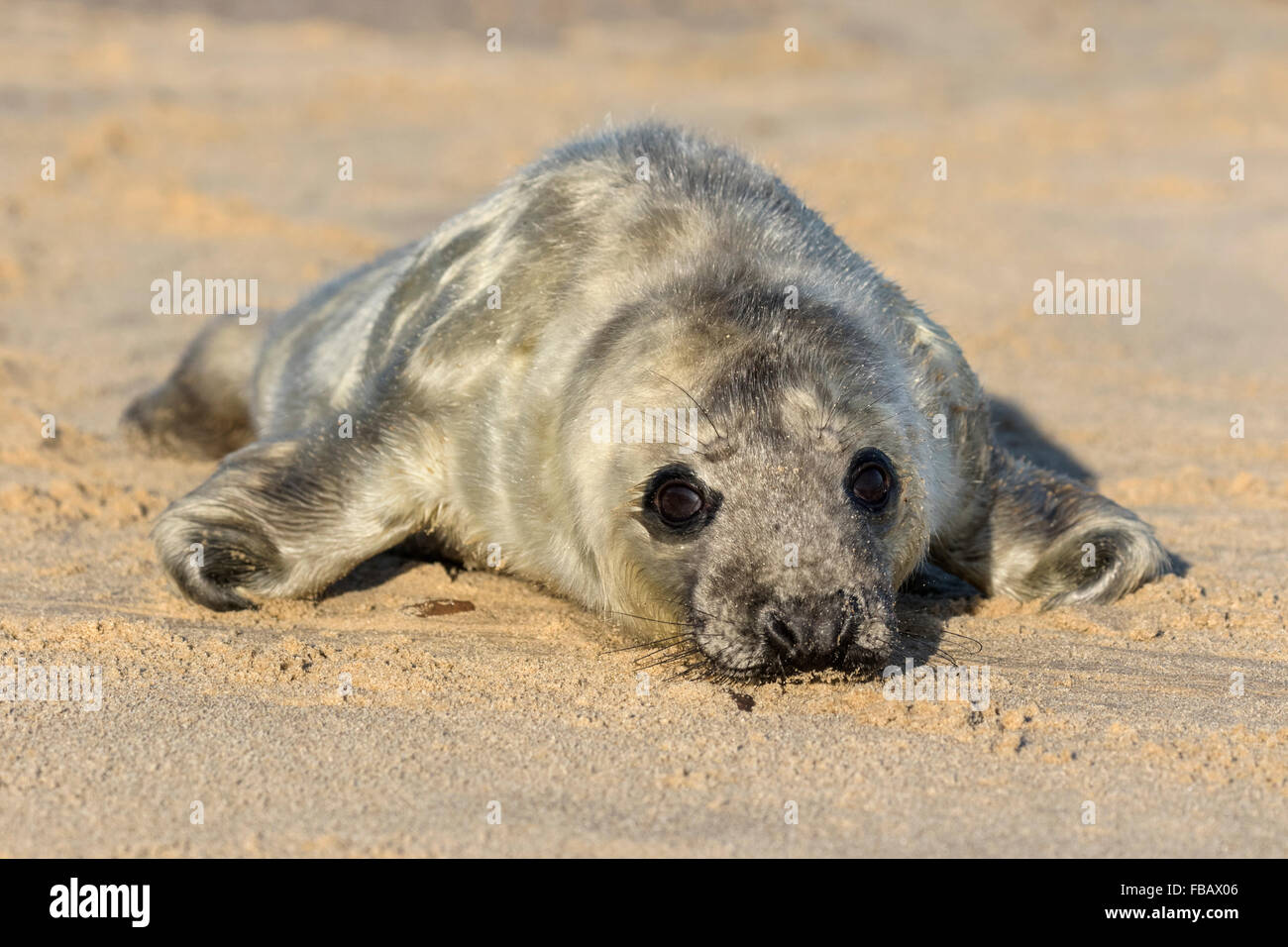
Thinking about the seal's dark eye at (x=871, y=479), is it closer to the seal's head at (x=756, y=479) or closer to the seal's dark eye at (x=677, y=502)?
the seal's head at (x=756, y=479)

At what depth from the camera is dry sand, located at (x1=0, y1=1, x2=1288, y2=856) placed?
338cm

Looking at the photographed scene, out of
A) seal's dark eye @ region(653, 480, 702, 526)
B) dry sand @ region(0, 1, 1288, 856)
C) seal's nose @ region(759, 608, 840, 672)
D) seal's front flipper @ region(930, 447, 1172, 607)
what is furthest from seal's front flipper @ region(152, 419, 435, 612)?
seal's front flipper @ region(930, 447, 1172, 607)

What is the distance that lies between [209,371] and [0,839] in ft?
14.3

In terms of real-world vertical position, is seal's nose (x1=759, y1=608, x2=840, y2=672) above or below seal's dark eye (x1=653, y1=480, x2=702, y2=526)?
below

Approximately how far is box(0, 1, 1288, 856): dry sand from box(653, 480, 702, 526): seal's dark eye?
45 cm

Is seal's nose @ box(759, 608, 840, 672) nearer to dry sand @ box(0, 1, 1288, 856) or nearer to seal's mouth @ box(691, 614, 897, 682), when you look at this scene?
seal's mouth @ box(691, 614, 897, 682)

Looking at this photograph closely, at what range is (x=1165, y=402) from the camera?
26.8ft

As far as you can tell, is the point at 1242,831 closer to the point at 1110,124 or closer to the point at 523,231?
the point at 523,231

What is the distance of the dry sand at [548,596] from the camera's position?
3377 millimetres

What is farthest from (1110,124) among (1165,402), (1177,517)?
(1177,517)

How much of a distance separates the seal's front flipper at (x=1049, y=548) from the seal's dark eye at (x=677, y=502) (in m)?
1.36

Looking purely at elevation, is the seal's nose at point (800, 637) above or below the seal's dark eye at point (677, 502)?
below

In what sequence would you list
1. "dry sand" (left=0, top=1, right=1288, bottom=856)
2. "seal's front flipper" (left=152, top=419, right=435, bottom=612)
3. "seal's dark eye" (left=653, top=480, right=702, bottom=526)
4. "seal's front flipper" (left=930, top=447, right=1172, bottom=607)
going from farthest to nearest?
"seal's front flipper" (left=930, top=447, right=1172, bottom=607) < "seal's front flipper" (left=152, top=419, right=435, bottom=612) < "seal's dark eye" (left=653, top=480, right=702, bottom=526) < "dry sand" (left=0, top=1, right=1288, bottom=856)

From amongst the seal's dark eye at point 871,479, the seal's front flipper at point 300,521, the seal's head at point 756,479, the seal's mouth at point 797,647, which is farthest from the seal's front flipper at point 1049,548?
the seal's front flipper at point 300,521
